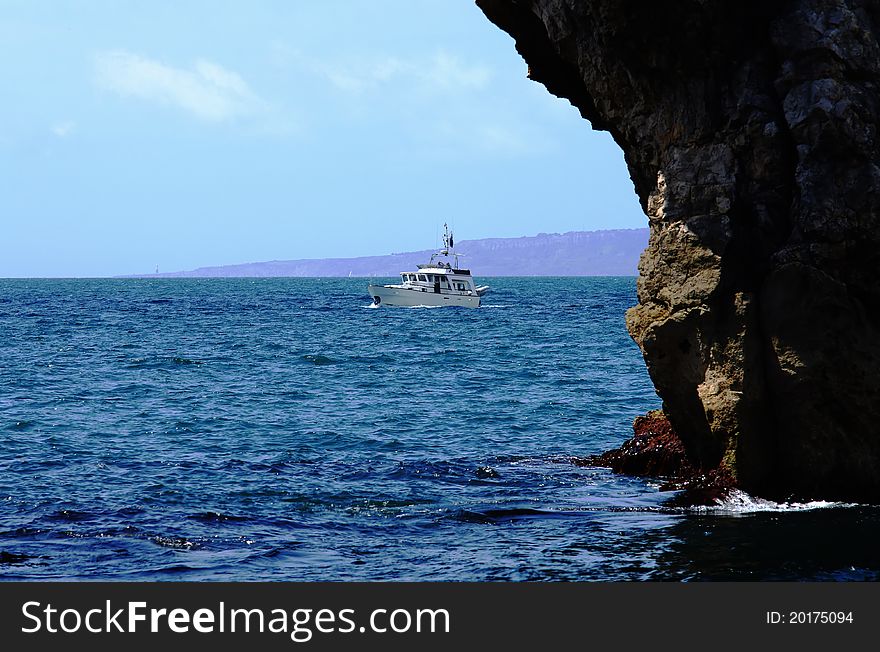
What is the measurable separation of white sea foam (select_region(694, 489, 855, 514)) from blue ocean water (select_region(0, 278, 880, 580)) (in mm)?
56

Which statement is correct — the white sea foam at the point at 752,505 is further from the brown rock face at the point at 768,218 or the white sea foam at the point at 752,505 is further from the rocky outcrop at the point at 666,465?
the brown rock face at the point at 768,218

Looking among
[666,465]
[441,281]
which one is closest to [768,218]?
[666,465]

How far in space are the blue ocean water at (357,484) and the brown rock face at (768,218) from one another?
121 cm

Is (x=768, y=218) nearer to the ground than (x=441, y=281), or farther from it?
farther from it

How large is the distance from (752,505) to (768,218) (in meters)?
4.42

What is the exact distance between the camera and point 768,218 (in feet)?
51.2

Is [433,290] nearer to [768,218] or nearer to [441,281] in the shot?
[441,281]

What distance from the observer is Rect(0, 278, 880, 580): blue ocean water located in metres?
12.9

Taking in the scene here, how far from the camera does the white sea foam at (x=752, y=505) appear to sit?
15.2 metres

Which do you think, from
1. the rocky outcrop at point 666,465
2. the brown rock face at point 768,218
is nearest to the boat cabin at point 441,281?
the rocky outcrop at point 666,465

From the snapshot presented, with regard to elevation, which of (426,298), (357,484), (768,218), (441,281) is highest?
(768,218)

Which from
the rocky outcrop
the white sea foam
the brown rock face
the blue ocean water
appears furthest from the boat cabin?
the white sea foam

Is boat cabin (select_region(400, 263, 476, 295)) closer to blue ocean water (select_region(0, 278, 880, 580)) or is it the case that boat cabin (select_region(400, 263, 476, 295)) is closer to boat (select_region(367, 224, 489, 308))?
boat (select_region(367, 224, 489, 308))
